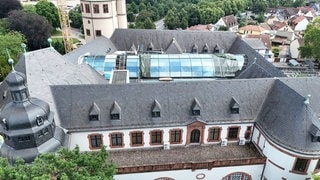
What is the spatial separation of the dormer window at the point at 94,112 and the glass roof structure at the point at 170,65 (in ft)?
53.4

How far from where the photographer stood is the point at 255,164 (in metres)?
31.0

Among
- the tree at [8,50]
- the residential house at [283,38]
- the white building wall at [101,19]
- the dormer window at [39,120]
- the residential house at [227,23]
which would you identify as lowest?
the residential house at [283,38]

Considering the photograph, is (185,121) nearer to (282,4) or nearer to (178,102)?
(178,102)

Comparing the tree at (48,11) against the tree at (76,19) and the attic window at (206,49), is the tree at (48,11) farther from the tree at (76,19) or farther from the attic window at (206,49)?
the attic window at (206,49)

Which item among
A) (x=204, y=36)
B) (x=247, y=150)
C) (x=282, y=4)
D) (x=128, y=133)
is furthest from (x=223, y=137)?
(x=282, y=4)

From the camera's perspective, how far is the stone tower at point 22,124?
22.5 meters

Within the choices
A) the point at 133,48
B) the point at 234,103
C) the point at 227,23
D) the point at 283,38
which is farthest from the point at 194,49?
the point at 227,23

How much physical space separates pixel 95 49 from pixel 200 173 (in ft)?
102

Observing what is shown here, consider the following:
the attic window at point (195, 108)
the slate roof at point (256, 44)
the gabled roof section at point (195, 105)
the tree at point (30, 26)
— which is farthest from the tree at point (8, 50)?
the slate roof at point (256, 44)

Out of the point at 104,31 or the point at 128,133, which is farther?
the point at 104,31

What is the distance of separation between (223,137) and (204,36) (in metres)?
28.7

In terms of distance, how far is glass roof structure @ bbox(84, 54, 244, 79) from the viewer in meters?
46.8

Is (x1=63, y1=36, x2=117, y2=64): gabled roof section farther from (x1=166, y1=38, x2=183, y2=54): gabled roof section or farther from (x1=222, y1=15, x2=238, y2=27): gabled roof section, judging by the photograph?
(x1=222, y1=15, x2=238, y2=27): gabled roof section

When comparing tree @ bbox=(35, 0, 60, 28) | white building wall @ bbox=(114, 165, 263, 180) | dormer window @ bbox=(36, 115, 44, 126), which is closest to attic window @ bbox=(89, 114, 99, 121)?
white building wall @ bbox=(114, 165, 263, 180)
